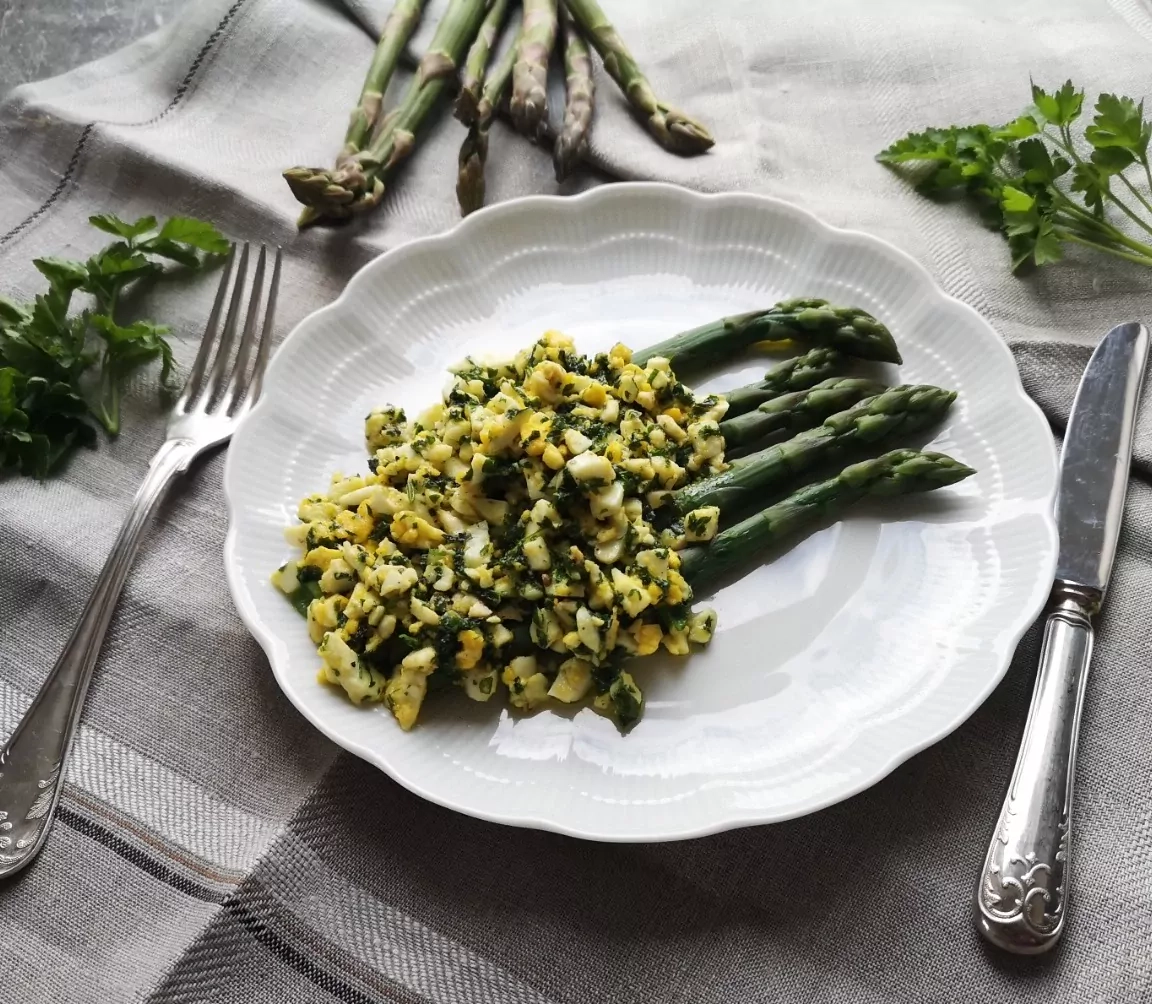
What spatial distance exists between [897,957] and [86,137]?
3.81m

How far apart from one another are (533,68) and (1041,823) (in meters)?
3.03

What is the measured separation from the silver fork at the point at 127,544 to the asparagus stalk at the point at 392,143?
0.25m

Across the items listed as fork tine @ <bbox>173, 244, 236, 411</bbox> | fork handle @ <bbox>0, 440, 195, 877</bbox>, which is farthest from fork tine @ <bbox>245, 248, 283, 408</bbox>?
fork handle @ <bbox>0, 440, 195, 877</bbox>

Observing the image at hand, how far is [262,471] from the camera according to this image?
287 centimetres

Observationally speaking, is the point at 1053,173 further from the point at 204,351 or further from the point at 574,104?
the point at 204,351

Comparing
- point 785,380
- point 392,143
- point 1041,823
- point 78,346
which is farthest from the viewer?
point 392,143

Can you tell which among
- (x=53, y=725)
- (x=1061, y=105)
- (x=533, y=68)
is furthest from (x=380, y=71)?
(x=53, y=725)

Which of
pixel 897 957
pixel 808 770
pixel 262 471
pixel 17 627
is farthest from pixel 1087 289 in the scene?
pixel 17 627

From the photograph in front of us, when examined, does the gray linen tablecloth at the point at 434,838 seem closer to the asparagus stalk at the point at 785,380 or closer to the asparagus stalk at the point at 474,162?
A: the asparagus stalk at the point at 474,162

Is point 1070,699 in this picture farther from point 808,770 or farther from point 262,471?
point 262,471

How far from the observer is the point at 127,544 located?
9.36 feet

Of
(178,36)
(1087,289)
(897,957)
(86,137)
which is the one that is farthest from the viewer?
(178,36)

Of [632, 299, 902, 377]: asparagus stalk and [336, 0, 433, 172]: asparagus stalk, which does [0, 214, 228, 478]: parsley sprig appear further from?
[632, 299, 902, 377]: asparagus stalk

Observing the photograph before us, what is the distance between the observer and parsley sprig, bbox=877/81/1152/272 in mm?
3229
